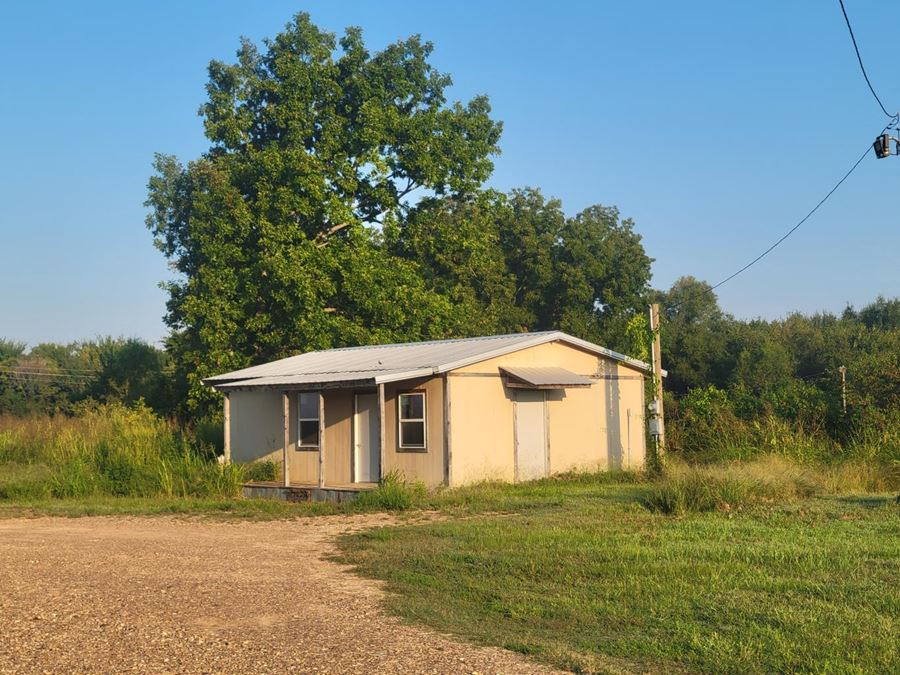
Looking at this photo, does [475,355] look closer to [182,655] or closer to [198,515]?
[198,515]

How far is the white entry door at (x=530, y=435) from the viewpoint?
20.4 meters

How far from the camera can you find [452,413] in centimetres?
1897

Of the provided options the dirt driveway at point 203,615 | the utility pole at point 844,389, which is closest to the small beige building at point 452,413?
the utility pole at point 844,389

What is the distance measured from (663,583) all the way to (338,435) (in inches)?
516

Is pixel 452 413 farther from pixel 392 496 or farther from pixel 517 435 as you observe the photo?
pixel 392 496

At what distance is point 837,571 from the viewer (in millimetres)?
8906

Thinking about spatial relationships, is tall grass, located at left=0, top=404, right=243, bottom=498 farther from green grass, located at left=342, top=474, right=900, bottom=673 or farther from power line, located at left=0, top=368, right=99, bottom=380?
power line, located at left=0, top=368, right=99, bottom=380

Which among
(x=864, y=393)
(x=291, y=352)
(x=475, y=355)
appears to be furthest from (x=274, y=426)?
(x=864, y=393)

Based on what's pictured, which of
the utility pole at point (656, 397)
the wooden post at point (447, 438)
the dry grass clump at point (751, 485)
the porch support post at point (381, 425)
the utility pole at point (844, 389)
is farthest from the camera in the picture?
the utility pole at point (844, 389)

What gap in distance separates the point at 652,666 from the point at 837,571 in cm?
349

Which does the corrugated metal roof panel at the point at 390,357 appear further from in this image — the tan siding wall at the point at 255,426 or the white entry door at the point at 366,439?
the white entry door at the point at 366,439

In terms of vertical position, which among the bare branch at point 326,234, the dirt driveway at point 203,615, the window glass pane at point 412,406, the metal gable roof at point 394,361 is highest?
the bare branch at point 326,234

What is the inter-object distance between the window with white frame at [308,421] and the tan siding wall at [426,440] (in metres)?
2.37

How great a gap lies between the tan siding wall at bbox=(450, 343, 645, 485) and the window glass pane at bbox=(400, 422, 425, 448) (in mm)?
831
